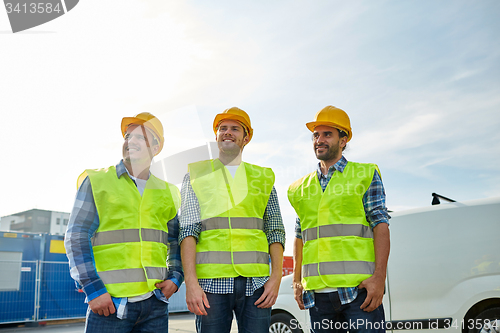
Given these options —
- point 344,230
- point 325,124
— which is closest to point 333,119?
point 325,124

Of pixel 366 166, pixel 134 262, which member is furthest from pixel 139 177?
pixel 366 166

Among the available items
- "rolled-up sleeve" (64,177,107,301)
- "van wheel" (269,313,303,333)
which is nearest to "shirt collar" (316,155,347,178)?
"rolled-up sleeve" (64,177,107,301)

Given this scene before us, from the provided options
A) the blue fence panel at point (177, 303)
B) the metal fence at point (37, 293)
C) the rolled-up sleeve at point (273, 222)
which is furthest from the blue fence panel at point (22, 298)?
the rolled-up sleeve at point (273, 222)

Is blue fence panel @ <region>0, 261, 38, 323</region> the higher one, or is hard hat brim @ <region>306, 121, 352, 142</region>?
hard hat brim @ <region>306, 121, 352, 142</region>

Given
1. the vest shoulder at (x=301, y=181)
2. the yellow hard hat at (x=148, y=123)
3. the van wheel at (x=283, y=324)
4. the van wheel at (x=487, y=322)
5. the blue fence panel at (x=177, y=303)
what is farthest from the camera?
the blue fence panel at (x=177, y=303)

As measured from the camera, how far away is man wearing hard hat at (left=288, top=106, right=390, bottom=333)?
2.96 metres

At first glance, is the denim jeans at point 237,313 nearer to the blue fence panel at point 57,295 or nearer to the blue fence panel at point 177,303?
the blue fence panel at point 57,295

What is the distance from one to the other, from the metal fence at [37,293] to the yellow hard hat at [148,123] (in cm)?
1143

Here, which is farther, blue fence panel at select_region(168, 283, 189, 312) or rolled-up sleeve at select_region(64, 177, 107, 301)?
blue fence panel at select_region(168, 283, 189, 312)

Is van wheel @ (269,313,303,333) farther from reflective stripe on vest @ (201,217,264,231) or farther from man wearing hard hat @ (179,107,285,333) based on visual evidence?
reflective stripe on vest @ (201,217,264,231)

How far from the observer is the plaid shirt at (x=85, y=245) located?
8.31 ft

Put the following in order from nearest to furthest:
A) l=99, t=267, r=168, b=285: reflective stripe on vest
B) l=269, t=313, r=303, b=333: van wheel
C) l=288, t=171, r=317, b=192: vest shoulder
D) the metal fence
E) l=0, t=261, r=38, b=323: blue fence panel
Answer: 1. l=99, t=267, r=168, b=285: reflective stripe on vest
2. l=288, t=171, r=317, b=192: vest shoulder
3. l=269, t=313, r=303, b=333: van wheel
4. l=0, t=261, r=38, b=323: blue fence panel
5. the metal fence

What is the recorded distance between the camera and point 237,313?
2.86 meters

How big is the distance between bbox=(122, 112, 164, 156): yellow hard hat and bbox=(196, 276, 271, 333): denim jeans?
4.03ft
